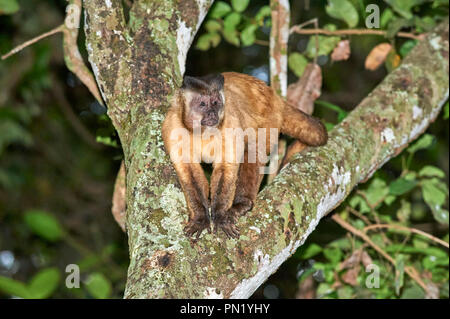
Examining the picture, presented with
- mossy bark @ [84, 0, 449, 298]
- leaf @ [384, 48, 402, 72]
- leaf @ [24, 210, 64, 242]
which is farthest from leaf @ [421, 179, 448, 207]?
leaf @ [24, 210, 64, 242]

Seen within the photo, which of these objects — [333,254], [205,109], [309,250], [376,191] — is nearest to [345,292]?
[333,254]

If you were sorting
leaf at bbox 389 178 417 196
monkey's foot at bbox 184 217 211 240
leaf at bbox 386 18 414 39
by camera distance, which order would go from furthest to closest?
leaf at bbox 386 18 414 39
leaf at bbox 389 178 417 196
monkey's foot at bbox 184 217 211 240

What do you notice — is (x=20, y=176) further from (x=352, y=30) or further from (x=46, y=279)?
(x=352, y=30)

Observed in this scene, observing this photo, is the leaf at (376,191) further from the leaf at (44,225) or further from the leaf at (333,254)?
the leaf at (44,225)

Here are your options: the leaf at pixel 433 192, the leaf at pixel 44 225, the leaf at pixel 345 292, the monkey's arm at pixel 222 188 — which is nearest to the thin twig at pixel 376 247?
the leaf at pixel 345 292

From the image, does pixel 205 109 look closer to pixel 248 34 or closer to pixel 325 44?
pixel 248 34

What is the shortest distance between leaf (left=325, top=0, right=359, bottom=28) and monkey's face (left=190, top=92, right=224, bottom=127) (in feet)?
6.49

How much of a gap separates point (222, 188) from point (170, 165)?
513mm

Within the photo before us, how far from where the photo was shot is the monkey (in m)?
3.44

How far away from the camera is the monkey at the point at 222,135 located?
3.44m

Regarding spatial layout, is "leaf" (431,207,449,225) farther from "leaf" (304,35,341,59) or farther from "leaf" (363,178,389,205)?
"leaf" (304,35,341,59)

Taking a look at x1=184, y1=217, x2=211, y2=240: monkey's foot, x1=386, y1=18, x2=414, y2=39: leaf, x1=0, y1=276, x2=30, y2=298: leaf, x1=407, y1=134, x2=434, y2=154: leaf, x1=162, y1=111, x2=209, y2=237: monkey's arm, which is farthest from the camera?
x1=407, y1=134, x2=434, y2=154: leaf

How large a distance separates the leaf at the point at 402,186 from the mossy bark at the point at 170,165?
0.53 m
